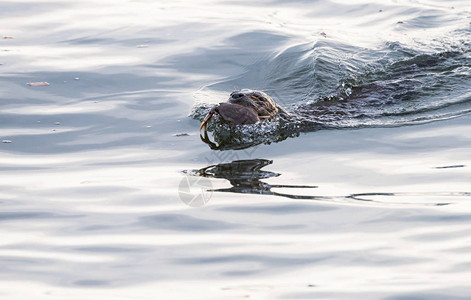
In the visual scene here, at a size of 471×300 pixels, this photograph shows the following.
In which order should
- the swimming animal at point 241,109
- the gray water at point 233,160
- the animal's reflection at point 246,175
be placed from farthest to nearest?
the swimming animal at point 241,109, the animal's reflection at point 246,175, the gray water at point 233,160

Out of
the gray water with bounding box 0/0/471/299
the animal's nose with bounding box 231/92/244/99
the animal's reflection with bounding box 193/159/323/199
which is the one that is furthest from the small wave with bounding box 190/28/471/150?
the animal's reflection with bounding box 193/159/323/199

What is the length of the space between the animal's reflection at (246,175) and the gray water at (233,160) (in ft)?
0.11

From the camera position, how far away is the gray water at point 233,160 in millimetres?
4457

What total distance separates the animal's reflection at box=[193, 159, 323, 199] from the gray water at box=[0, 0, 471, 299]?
3 centimetres

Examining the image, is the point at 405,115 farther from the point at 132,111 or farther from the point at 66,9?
the point at 66,9

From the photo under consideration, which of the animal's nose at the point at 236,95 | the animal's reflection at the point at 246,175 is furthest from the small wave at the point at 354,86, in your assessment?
the animal's reflection at the point at 246,175

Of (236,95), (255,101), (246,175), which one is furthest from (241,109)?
(246,175)

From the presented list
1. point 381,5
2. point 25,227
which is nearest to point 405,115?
point 25,227

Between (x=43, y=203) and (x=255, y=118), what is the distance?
2.68 meters

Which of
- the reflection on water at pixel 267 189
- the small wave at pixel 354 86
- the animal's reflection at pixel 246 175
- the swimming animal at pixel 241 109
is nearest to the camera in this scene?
the reflection on water at pixel 267 189

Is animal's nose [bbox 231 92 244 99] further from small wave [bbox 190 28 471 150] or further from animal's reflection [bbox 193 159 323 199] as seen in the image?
animal's reflection [bbox 193 159 323 199]

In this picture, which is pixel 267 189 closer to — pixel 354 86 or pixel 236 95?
pixel 236 95

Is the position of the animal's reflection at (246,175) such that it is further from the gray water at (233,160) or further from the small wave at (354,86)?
the small wave at (354,86)

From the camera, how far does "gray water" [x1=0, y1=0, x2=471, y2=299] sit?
446 centimetres
